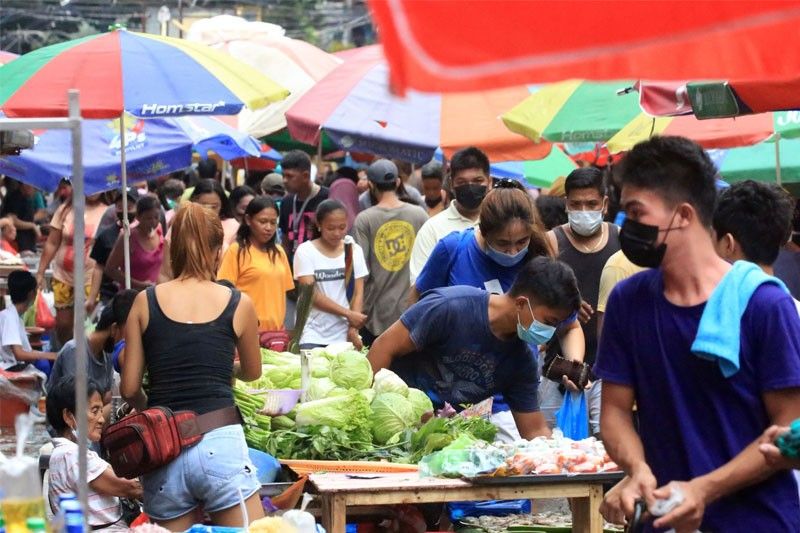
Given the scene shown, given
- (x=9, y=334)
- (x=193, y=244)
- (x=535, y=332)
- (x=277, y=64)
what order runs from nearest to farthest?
(x=193, y=244)
(x=535, y=332)
(x=9, y=334)
(x=277, y=64)

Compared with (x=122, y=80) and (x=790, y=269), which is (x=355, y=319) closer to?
(x=122, y=80)

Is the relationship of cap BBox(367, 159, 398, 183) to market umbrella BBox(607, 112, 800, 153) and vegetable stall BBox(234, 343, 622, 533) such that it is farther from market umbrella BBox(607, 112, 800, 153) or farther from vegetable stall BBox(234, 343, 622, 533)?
vegetable stall BBox(234, 343, 622, 533)

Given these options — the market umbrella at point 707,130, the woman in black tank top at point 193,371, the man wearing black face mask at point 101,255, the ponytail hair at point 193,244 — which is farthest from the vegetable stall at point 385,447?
the man wearing black face mask at point 101,255

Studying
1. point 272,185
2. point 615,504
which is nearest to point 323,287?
point 272,185

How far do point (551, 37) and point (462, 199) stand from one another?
621 cm

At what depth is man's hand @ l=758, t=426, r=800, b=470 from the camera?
338 cm

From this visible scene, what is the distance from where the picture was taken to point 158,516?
5500 mm

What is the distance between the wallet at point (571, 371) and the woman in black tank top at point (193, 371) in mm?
2248

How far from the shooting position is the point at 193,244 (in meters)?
5.63

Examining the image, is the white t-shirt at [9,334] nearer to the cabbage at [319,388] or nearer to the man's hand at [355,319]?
the man's hand at [355,319]

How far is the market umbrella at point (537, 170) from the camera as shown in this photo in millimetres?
17547

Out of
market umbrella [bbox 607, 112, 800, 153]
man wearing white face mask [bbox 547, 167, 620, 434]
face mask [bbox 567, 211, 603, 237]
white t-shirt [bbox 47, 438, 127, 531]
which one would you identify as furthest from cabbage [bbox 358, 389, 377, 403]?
market umbrella [bbox 607, 112, 800, 153]

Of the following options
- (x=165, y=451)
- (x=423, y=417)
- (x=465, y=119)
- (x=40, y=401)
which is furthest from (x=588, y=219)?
(x=40, y=401)

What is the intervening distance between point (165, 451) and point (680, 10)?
3.39 meters
